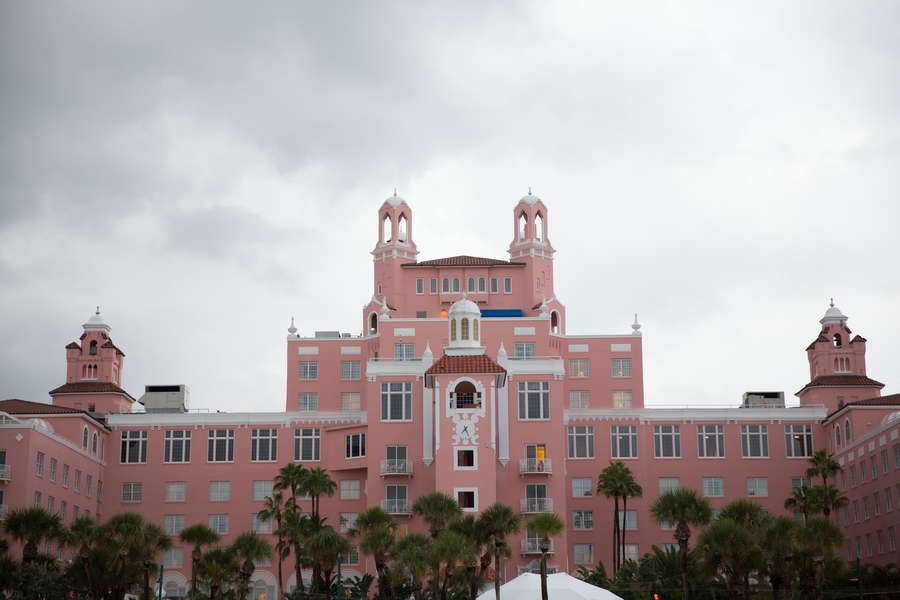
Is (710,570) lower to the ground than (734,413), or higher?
lower

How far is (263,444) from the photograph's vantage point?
97938 millimetres

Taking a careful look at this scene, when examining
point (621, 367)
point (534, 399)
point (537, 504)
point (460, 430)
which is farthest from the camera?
point (621, 367)

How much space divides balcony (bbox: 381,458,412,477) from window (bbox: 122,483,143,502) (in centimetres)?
2234

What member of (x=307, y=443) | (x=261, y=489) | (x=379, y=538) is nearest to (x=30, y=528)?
(x=379, y=538)

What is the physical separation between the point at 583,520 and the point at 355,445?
19046mm

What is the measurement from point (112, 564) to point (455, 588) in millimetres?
20056

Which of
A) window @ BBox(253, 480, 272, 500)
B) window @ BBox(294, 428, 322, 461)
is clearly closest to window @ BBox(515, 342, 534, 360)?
window @ BBox(294, 428, 322, 461)

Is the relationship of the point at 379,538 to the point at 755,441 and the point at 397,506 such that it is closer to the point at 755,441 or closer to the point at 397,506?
the point at 397,506

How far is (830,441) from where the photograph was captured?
313 feet

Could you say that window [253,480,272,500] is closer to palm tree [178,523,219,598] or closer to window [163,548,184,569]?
window [163,548,184,569]

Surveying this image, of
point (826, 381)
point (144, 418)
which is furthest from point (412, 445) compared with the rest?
point (826, 381)

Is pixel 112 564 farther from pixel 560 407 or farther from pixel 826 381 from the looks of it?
pixel 826 381

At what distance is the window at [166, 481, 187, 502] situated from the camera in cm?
9675

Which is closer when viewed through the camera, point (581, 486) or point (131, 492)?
point (581, 486)
